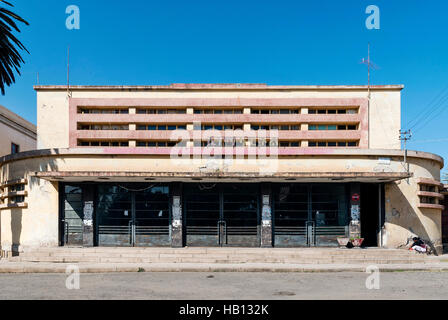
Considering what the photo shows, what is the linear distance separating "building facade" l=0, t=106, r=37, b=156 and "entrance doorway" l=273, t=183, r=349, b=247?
2117 cm

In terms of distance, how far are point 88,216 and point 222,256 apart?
23.2 feet

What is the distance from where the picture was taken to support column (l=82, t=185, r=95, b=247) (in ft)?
69.3

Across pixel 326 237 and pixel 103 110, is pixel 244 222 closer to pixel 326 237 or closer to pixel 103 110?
pixel 326 237

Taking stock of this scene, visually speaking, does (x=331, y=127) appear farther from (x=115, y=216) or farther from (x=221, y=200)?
(x=115, y=216)

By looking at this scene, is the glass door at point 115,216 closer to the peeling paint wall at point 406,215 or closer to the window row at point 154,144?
the window row at point 154,144

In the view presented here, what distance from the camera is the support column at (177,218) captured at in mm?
21094

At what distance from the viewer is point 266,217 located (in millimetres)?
21297

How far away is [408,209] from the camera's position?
2153cm

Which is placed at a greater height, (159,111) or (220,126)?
(159,111)

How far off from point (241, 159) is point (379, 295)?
1169 cm

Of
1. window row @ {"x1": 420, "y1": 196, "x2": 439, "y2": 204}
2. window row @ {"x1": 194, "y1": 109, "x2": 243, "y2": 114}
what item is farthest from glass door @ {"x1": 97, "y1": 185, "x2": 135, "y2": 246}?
window row @ {"x1": 420, "y1": 196, "x2": 439, "y2": 204}

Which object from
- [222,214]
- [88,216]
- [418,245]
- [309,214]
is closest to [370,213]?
[418,245]

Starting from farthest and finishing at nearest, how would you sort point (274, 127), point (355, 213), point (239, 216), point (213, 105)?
1. point (274, 127)
2. point (213, 105)
3. point (239, 216)
4. point (355, 213)
